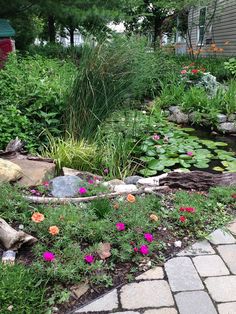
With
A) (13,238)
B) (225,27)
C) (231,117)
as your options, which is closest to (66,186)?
(13,238)

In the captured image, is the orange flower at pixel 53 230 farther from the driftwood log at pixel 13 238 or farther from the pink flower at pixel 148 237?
Answer: the pink flower at pixel 148 237

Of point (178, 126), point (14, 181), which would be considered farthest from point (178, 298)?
point (178, 126)

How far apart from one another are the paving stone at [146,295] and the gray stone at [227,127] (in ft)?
13.9

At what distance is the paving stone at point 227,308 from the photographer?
172 centimetres

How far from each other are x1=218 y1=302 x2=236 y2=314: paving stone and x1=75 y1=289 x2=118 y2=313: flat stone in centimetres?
49

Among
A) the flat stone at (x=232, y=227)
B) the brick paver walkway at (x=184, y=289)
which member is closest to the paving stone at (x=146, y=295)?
the brick paver walkway at (x=184, y=289)

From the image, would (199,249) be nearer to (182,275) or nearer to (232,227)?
(182,275)

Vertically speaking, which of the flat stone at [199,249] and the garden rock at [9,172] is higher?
the garden rock at [9,172]

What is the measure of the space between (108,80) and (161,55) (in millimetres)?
3592

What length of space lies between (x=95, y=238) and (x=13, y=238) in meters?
0.45

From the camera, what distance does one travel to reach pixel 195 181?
3.19 m

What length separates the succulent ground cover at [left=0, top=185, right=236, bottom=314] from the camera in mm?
1771

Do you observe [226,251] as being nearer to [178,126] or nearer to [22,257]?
[22,257]

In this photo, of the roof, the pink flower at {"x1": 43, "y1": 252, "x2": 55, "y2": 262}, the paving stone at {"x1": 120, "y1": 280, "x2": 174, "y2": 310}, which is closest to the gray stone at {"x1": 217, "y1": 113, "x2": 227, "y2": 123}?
the paving stone at {"x1": 120, "y1": 280, "x2": 174, "y2": 310}
